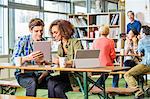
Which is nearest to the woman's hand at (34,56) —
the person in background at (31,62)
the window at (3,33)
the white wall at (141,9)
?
the person in background at (31,62)

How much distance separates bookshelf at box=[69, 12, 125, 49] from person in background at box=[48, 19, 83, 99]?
487 centimetres

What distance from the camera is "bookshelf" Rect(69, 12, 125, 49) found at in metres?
8.67

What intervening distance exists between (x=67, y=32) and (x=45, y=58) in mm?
389

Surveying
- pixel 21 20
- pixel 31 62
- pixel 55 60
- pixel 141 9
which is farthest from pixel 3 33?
pixel 55 60

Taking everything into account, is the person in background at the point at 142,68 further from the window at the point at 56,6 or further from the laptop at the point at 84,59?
the window at the point at 56,6

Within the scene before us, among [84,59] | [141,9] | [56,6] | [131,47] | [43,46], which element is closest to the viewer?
[84,59]

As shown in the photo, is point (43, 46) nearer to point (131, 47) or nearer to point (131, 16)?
point (131, 47)

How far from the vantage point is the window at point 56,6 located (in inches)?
371

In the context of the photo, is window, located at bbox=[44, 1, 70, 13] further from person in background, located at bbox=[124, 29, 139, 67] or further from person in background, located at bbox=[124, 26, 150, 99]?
person in background, located at bbox=[124, 26, 150, 99]

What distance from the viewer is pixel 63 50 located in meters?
3.90

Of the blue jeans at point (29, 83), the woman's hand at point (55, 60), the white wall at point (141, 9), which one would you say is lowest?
the blue jeans at point (29, 83)

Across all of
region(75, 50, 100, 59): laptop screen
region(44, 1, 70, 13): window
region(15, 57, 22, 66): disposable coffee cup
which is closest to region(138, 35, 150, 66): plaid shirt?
region(75, 50, 100, 59): laptop screen

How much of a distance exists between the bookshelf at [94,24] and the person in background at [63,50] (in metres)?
4.87

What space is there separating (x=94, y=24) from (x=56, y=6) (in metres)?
1.44
